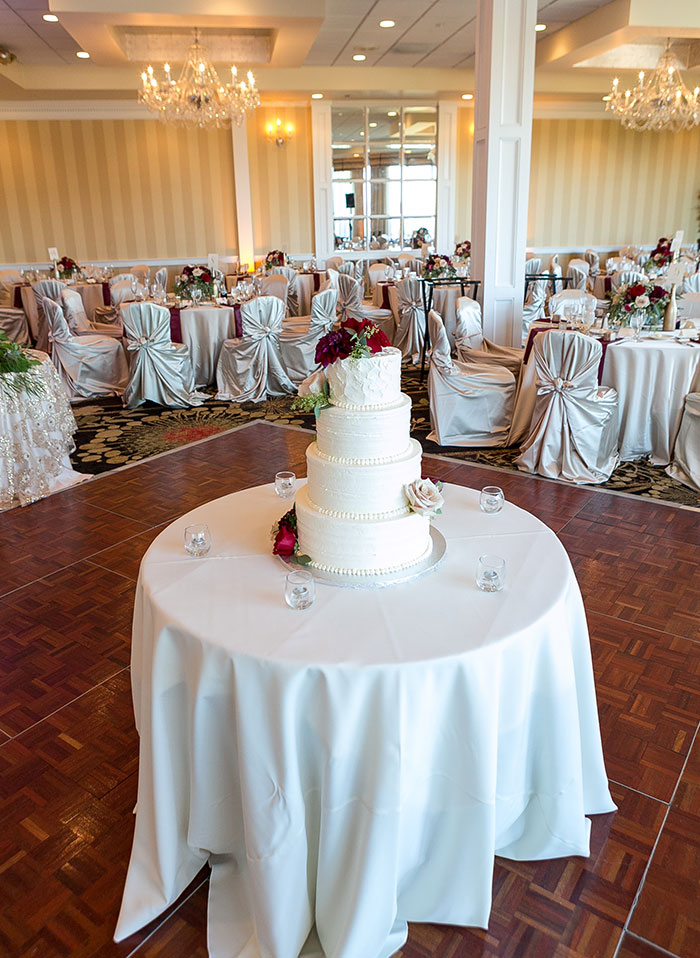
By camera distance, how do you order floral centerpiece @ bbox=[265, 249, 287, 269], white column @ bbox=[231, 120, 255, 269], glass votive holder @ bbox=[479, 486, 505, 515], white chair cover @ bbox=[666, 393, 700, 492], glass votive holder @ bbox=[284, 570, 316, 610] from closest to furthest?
glass votive holder @ bbox=[284, 570, 316, 610] < glass votive holder @ bbox=[479, 486, 505, 515] < white chair cover @ bbox=[666, 393, 700, 492] < floral centerpiece @ bbox=[265, 249, 287, 269] < white column @ bbox=[231, 120, 255, 269]

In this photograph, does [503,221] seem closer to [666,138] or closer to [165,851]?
[165,851]

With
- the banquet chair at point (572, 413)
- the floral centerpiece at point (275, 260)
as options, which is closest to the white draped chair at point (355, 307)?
the floral centerpiece at point (275, 260)

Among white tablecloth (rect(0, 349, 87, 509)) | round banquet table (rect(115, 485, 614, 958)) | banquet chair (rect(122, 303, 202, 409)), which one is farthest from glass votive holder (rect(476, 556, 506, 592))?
banquet chair (rect(122, 303, 202, 409))

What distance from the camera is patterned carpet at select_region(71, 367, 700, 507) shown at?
15.2 ft

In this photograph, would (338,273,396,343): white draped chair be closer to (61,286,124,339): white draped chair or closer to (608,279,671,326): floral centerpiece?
(61,286,124,339): white draped chair

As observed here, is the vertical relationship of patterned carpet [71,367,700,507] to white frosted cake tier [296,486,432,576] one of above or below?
below

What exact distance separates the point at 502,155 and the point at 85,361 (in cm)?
438

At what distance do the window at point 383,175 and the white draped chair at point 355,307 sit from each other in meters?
3.98

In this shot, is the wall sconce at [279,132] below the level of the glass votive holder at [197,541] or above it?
above

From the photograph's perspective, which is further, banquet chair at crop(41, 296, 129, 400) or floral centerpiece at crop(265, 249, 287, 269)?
floral centerpiece at crop(265, 249, 287, 269)

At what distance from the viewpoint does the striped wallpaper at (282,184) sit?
1152 centimetres

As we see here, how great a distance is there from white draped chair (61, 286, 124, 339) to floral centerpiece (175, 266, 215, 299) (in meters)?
0.77

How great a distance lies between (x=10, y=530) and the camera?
4.06 m

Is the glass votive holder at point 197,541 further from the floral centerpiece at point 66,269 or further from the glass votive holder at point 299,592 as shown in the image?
the floral centerpiece at point 66,269
